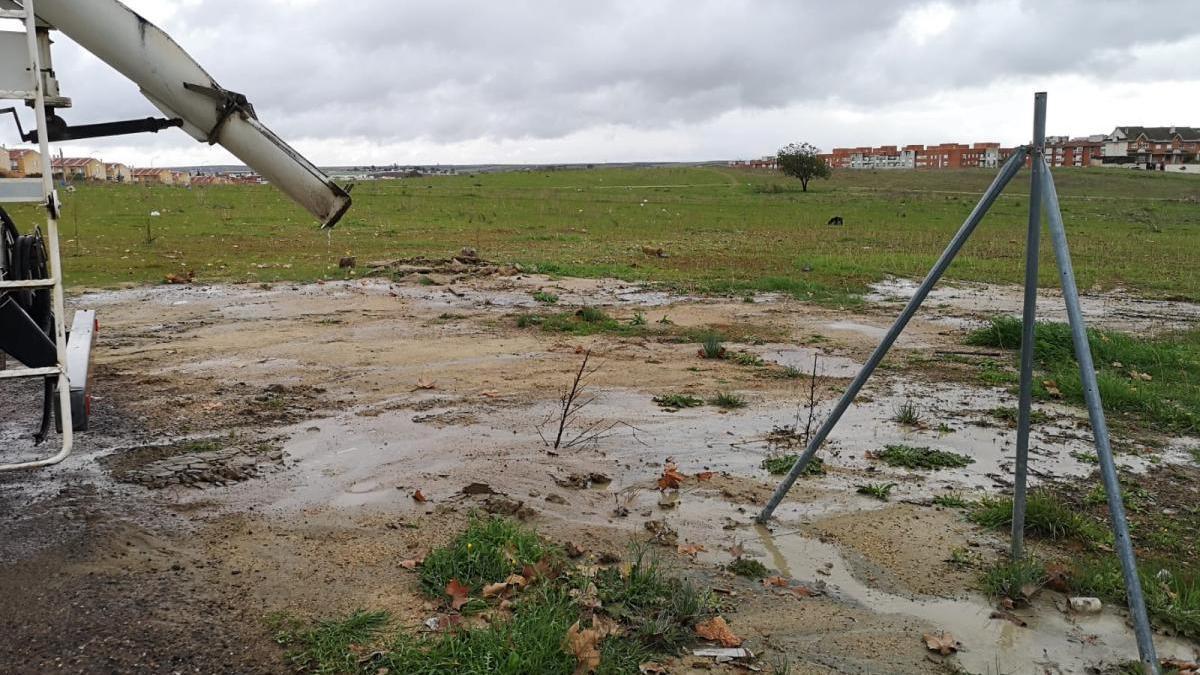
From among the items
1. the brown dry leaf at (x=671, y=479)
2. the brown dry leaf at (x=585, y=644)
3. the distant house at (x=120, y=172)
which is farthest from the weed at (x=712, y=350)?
the distant house at (x=120, y=172)

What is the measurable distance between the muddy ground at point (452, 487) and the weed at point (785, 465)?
115mm

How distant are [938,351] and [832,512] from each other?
5.32 metres

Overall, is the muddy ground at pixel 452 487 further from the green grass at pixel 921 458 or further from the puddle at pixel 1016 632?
the green grass at pixel 921 458

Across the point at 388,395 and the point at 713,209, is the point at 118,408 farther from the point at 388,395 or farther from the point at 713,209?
the point at 713,209

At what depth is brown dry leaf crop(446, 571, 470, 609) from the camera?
390cm

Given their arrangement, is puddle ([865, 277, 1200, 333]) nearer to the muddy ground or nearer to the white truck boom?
the muddy ground

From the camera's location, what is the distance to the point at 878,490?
5547mm

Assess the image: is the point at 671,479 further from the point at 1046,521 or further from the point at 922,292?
the point at 1046,521

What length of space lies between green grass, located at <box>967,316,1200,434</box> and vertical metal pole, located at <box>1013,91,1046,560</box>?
3416 mm

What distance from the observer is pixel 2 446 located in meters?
6.07

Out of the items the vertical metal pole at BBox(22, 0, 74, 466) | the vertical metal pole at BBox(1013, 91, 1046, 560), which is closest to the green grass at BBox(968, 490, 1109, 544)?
the vertical metal pole at BBox(1013, 91, 1046, 560)

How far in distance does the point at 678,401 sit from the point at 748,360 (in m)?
1.86

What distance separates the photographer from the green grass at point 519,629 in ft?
11.1

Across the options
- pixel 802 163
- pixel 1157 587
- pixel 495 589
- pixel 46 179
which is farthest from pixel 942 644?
pixel 802 163
